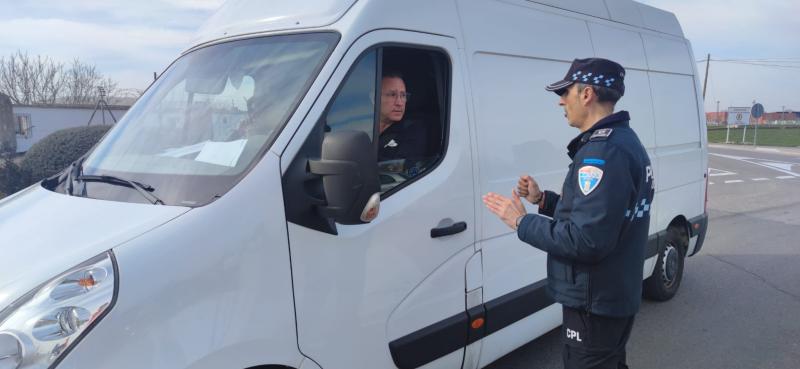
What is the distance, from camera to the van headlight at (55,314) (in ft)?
5.32

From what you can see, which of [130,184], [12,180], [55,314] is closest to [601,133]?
[130,184]

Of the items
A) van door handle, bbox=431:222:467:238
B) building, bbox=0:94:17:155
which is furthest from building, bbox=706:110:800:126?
van door handle, bbox=431:222:467:238

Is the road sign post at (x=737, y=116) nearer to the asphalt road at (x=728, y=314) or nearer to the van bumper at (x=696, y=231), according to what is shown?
the asphalt road at (x=728, y=314)

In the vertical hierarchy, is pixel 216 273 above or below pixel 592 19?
below

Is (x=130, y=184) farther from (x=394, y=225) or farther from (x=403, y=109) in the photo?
(x=403, y=109)

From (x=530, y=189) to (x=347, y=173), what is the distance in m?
1.16

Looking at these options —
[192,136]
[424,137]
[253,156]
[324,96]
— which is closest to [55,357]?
[253,156]

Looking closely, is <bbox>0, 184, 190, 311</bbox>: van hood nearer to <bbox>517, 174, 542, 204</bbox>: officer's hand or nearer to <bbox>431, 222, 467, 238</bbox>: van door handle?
<bbox>431, 222, 467, 238</bbox>: van door handle

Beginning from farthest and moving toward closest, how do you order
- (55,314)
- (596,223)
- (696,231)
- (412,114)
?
(696,231) < (412,114) < (596,223) < (55,314)

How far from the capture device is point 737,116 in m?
43.2

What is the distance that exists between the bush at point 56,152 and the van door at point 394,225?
625 centimetres

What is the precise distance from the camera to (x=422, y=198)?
105 inches

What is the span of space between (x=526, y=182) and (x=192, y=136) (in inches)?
63.9

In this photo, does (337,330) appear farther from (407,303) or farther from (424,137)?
(424,137)
